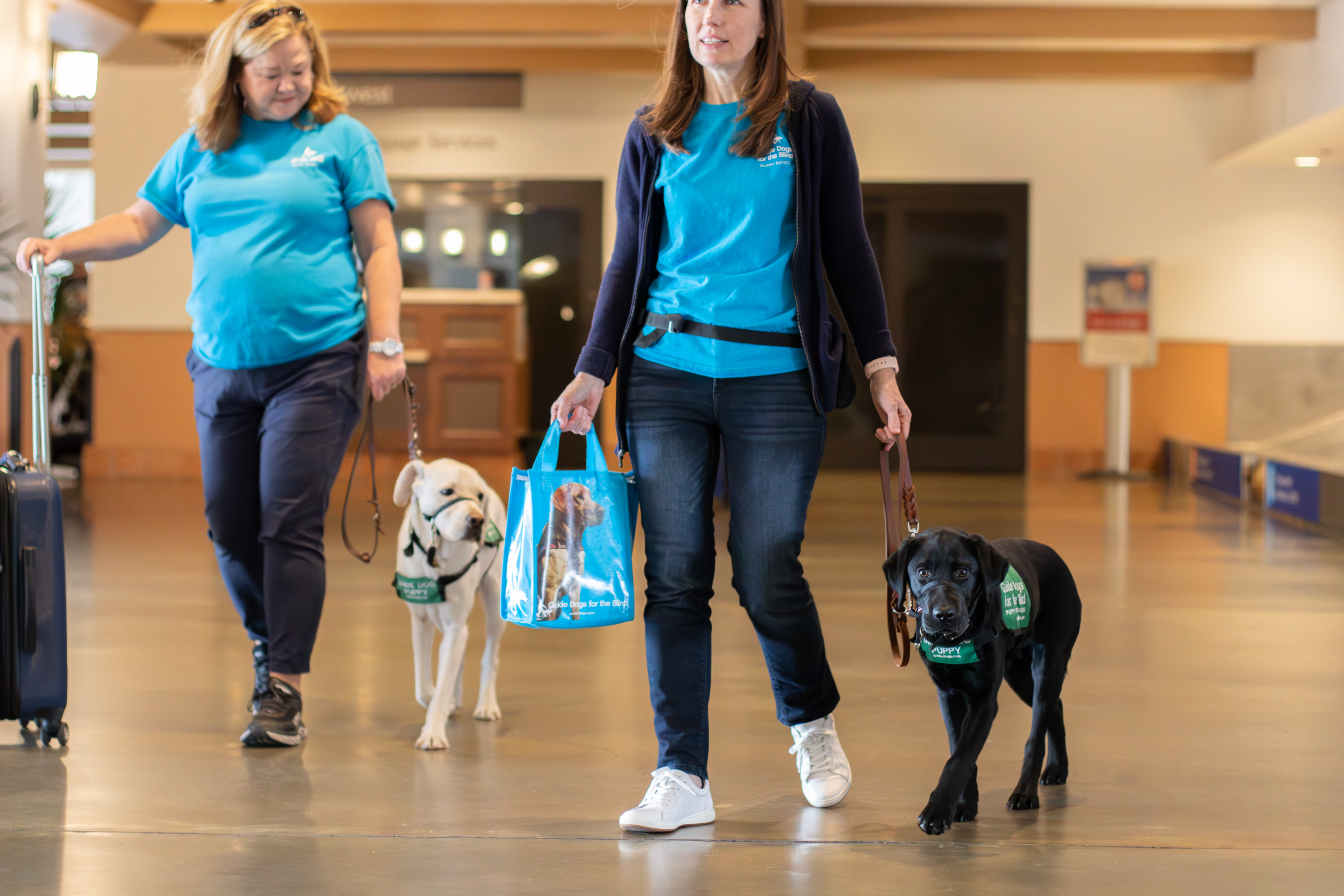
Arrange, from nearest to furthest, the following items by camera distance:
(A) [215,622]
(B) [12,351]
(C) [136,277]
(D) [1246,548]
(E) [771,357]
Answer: (E) [771,357] < (A) [215,622] < (D) [1246,548] < (B) [12,351] < (C) [136,277]

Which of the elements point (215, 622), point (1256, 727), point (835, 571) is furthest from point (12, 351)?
point (1256, 727)

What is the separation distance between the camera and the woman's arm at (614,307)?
6.83ft

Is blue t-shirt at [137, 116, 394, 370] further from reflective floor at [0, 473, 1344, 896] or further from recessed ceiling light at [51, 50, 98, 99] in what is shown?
recessed ceiling light at [51, 50, 98, 99]

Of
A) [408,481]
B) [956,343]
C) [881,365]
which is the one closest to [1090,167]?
[956,343]

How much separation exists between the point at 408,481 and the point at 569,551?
0.75m

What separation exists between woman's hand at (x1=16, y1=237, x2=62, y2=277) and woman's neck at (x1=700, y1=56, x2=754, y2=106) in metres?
1.38

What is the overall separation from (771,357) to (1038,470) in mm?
9244

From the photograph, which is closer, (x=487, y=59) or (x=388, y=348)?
(x=388, y=348)

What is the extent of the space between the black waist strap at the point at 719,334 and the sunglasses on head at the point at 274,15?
45.1 inches

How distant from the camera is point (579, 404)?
6.82 ft

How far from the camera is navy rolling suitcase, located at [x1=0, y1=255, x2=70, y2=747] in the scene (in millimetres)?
2426

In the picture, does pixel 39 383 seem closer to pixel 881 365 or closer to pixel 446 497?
pixel 446 497

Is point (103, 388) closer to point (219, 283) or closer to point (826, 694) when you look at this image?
point (219, 283)

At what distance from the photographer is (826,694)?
2.22 meters
